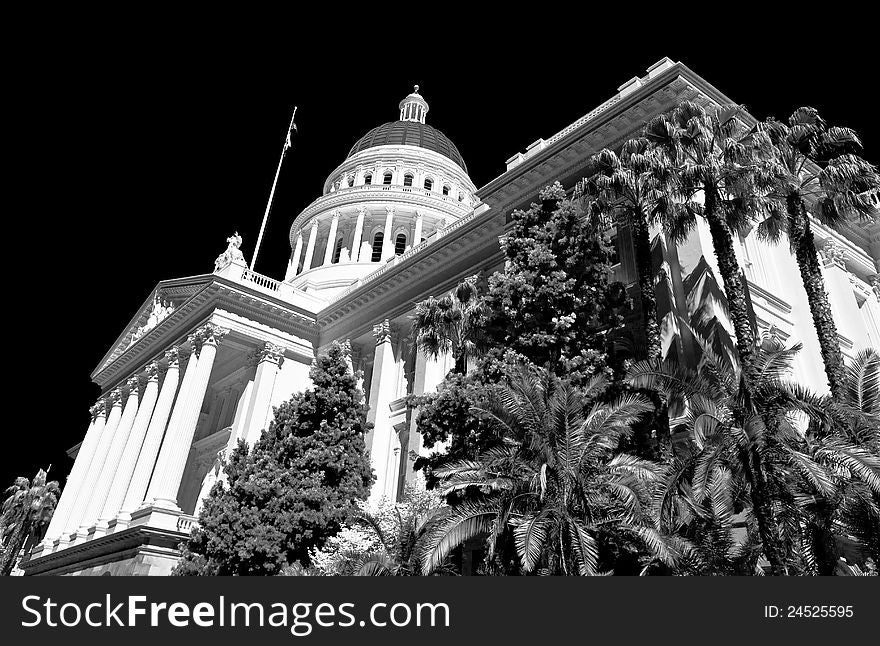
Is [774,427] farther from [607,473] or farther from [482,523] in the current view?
[482,523]

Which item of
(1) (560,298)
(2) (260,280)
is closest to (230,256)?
(2) (260,280)

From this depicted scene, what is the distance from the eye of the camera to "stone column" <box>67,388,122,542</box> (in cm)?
3456

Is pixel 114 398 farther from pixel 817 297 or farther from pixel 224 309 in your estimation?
pixel 817 297

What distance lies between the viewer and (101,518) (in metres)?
31.4

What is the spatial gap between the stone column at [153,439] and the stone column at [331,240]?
17.0m

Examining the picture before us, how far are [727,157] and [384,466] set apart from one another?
1978cm

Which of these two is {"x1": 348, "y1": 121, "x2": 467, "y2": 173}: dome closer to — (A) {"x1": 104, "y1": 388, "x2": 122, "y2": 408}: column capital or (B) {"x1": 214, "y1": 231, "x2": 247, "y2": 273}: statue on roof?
(B) {"x1": 214, "y1": 231, "x2": 247, "y2": 273}: statue on roof

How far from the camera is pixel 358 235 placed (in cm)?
4984

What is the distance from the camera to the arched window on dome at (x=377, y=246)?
170 ft

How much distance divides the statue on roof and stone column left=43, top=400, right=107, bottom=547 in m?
15.8

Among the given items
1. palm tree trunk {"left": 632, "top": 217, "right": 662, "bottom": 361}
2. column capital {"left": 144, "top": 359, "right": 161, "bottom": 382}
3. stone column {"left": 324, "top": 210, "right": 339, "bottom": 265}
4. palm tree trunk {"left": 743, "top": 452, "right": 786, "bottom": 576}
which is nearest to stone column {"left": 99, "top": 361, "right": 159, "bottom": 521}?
column capital {"left": 144, "top": 359, "right": 161, "bottom": 382}

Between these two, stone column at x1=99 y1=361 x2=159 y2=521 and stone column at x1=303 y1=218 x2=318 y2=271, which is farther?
stone column at x1=303 y1=218 x2=318 y2=271

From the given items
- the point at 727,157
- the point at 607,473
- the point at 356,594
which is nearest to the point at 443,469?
the point at 607,473

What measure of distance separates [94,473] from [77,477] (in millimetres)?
2261
